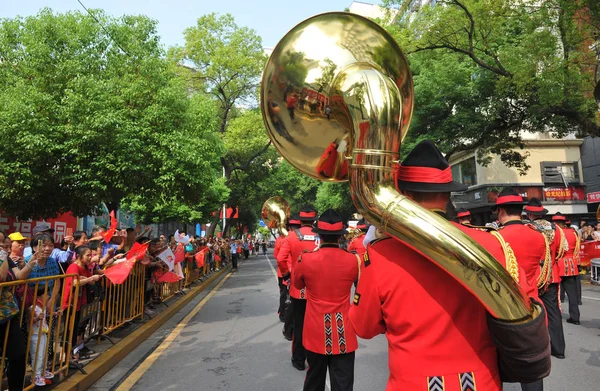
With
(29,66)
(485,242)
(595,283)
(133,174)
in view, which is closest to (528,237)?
(485,242)

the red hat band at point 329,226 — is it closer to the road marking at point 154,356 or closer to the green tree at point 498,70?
the road marking at point 154,356

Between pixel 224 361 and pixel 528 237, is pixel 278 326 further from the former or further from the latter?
pixel 528 237

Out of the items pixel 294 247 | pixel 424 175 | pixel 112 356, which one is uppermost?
pixel 424 175

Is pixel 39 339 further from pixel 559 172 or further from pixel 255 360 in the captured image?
pixel 559 172

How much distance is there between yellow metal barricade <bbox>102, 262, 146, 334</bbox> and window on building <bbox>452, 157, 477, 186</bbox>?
855 inches

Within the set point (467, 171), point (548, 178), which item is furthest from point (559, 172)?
point (467, 171)

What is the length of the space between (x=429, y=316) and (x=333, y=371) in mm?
1940

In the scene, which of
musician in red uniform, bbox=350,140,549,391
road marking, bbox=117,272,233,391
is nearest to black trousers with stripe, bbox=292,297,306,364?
road marking, bbox=117,272,233,391

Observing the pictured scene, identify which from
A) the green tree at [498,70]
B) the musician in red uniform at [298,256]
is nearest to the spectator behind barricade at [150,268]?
the musician in red uniform at [298,256]

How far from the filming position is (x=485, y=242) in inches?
64.8

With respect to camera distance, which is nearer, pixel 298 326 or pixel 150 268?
pixel 298 326

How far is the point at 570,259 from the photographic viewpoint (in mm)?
6770

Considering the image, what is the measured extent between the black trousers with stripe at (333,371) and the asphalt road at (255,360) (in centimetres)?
99

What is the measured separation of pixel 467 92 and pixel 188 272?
11.5 meters
